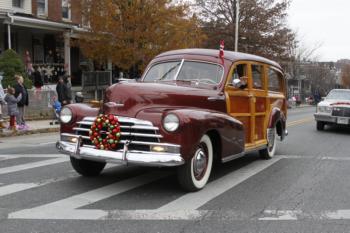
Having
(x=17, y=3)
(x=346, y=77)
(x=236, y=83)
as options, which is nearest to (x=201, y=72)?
(x=236, y=83)

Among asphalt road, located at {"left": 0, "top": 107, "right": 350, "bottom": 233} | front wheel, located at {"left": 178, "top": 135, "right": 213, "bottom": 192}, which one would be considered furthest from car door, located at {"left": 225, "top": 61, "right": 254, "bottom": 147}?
front wheel, located at {"left": 178, "top": 135, "right": 213, "bottom": 192}

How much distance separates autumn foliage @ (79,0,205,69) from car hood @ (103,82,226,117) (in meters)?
15.9

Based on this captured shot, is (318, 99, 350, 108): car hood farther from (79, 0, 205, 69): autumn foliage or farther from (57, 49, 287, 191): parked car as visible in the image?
(79, 0, 205, 69): autumn foliage

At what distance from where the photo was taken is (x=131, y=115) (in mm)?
6676

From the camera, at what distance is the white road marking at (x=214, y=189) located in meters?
6.14

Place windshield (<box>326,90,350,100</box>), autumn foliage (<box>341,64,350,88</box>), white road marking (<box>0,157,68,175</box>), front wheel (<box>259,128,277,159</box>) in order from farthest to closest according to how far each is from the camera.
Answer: autumn foliage (<box>341,64,350,88</box>)
windshield (<box>326,90,350,100</box>)
front wheel (<box>259,128,277,159</box>)
white road marking (<box>0,157,68,175</box>)

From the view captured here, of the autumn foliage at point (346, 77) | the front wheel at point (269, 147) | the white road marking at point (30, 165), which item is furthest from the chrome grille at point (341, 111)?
the autumn foliage at point (346, 77)

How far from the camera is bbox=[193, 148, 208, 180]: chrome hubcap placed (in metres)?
6.81

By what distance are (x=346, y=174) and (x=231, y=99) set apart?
2561 mm

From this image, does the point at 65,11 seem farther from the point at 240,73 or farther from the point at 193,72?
the point at 193,72

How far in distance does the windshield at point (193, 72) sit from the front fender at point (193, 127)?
35.7 inches

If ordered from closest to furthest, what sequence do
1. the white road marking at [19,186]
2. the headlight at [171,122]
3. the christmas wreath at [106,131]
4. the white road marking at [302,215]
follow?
the white road marking at [302,215]
the headlight at [171,122]
the christmas wreath at [106,131]
the white road marking at [19,186]

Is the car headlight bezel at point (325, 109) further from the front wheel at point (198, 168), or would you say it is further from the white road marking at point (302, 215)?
the white road marking at point (302, 215)

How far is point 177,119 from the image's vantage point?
20.8 ft
